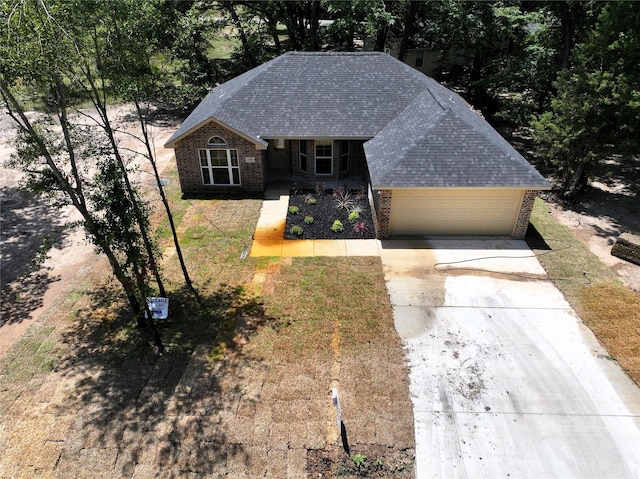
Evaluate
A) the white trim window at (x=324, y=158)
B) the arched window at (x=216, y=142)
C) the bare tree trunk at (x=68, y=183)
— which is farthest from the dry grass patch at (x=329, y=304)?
the arched window at (x=216, y=142)

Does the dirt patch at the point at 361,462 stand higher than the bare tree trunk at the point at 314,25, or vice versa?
the bare tree trunk at the point at 314,25

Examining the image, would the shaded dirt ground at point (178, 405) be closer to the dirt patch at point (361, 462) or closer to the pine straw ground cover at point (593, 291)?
the dirt patch at point (361, 462)

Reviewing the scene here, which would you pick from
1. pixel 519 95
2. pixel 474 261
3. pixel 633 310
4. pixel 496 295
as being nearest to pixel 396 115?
pixel 474 261

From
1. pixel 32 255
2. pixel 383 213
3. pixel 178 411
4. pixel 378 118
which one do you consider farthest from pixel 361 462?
pixel 378 118

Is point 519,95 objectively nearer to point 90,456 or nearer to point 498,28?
point 498,28

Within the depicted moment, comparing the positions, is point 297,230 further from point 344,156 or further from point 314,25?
point 314,25

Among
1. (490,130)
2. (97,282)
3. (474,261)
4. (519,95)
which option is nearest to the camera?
(97,282)
